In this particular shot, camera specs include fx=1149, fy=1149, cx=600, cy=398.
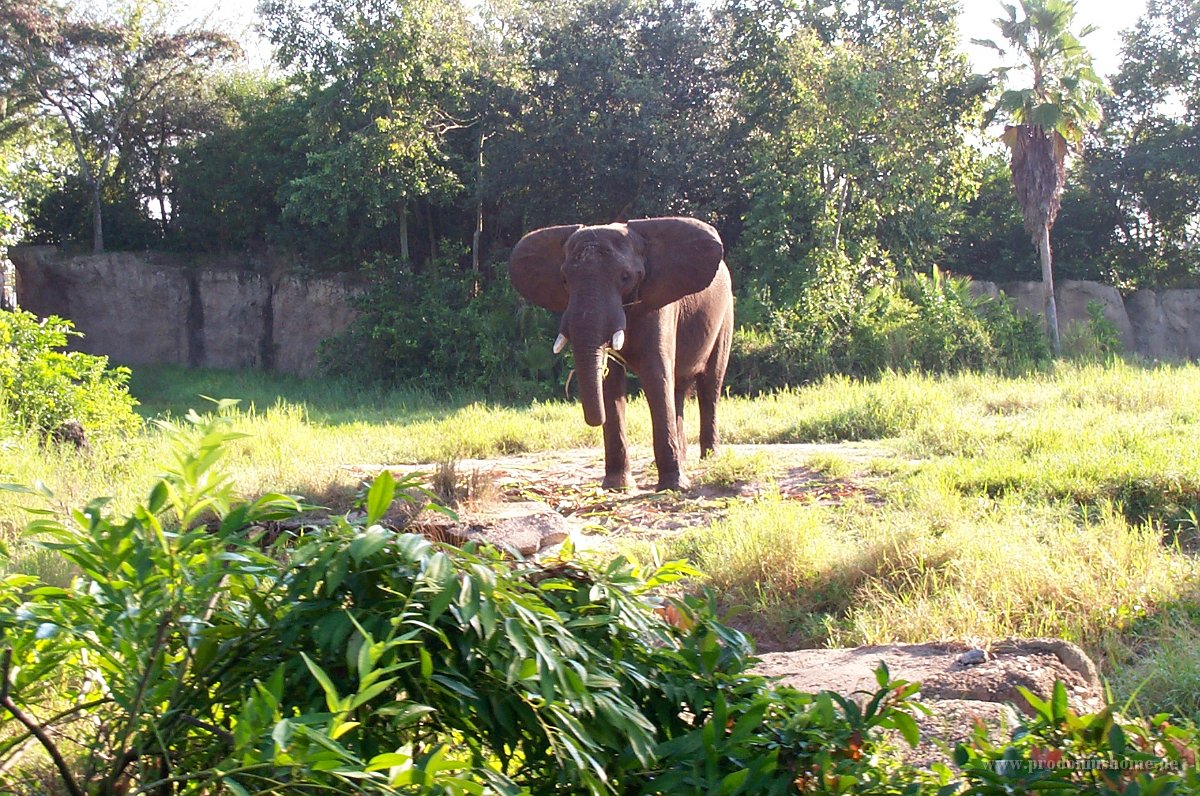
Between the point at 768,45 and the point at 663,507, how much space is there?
1532 cm

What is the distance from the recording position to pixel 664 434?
27.8 ft

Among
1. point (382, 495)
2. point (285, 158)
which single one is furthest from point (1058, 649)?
point (285, 158)

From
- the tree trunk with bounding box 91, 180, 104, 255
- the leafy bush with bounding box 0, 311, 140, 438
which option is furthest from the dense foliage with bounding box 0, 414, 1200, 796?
the tree trunk with bounding box 91, 180, 104, 255

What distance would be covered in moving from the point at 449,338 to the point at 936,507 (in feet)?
48.3

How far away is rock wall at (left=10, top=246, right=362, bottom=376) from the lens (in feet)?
77.2

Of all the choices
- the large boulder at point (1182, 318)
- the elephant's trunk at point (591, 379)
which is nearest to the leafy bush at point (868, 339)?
the large boulder at point (1182, 318)

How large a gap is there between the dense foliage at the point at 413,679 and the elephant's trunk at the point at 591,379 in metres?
5.37

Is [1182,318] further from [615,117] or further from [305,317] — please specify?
[305,317]

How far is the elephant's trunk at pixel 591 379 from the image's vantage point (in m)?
7.80

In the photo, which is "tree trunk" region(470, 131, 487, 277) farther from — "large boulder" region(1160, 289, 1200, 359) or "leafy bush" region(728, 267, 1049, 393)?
"large boulder" region(1160, 289, 1200, 359)

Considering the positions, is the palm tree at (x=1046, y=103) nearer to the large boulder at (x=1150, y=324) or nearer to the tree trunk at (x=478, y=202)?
the large boulder at (x=1150, y=324)

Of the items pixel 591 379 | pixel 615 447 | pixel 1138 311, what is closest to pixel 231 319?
pixel 615 447

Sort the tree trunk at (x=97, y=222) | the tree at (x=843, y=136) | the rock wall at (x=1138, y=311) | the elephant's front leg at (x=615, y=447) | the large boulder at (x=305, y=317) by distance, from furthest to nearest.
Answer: the rock wall at (x=1138, y=311) → the tree trunk at (x=97, y=222) → the large boulder at (x=305, y=317) → the tree at (x=843, y=136) → the elephant's front leg at (x=615, y=447)

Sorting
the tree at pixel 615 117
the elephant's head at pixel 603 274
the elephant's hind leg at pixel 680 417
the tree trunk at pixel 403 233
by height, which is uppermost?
the tree at pixel 615 117
